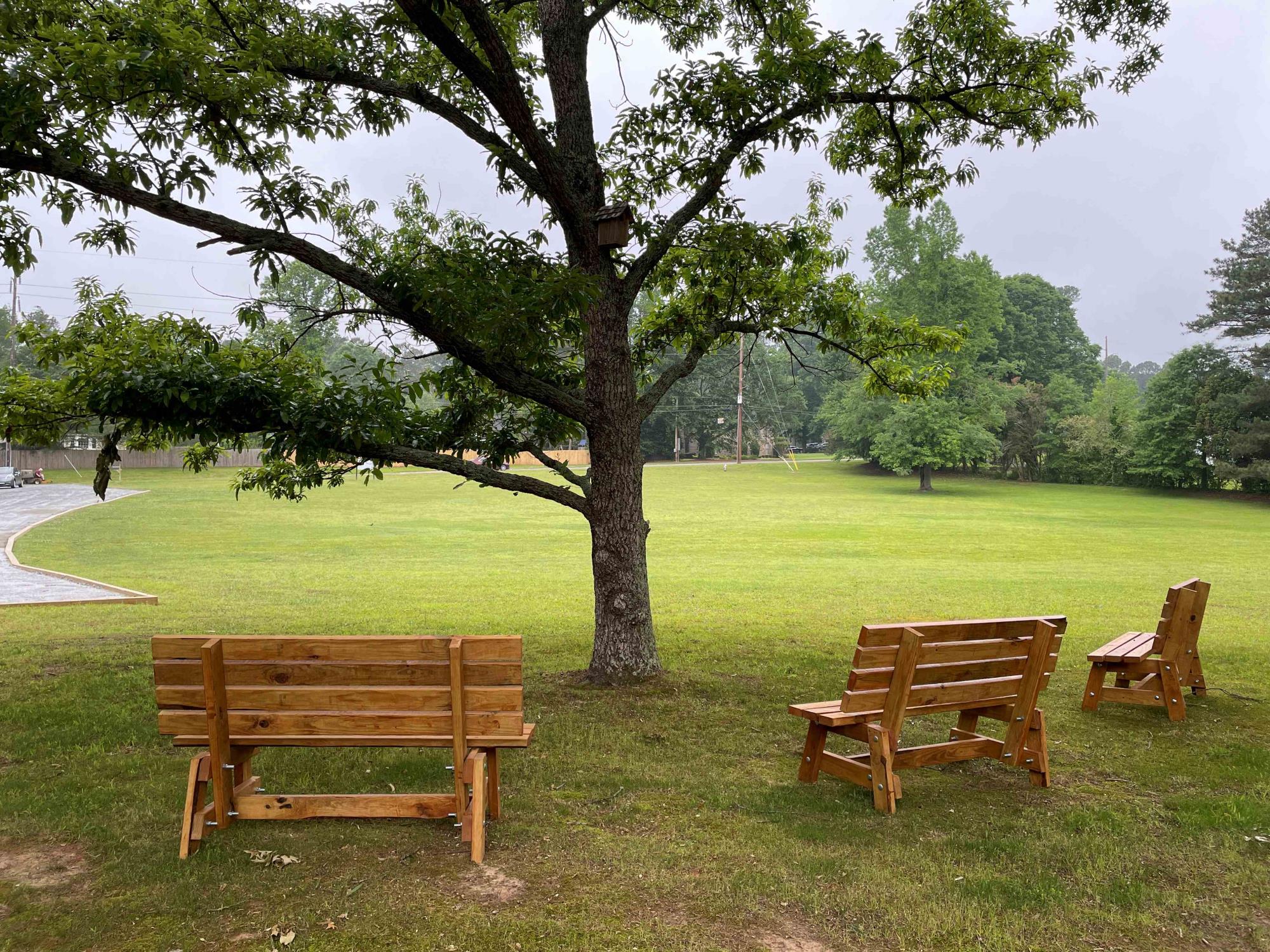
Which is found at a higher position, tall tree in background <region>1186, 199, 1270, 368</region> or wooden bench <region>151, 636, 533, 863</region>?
tall tree in background <region>1186, 199, 1270, 368</region>

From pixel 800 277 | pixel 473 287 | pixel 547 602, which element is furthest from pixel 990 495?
pixel 473 287

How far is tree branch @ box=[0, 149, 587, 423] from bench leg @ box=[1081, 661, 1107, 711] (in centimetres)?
482

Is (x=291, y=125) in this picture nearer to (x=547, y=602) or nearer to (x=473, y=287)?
(x=473, y=287)

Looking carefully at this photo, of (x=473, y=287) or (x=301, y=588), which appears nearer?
(x=473, y=287)

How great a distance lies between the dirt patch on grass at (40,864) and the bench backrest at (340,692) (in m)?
0.69

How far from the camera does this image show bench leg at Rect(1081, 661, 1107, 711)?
7684 millimetres

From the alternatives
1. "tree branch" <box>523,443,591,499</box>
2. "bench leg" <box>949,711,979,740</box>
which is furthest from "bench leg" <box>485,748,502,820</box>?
"tree branch" <box>523,443,591,499</box>

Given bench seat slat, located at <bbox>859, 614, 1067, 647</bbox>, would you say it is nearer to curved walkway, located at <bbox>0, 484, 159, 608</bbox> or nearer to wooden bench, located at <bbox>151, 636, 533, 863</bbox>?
wooden bench, located at <bbox>151, 636, 533, 863</bbox>

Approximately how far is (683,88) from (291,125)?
3724 mm

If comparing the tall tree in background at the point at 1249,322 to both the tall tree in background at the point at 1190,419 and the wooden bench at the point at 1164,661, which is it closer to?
the tall tree in background at the point at 1190,419

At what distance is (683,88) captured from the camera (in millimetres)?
8391

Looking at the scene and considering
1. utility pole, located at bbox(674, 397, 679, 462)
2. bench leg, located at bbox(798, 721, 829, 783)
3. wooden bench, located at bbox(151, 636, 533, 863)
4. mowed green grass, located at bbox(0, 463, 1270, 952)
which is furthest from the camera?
utility pole, located at bbox(674, 397, 679, 462)

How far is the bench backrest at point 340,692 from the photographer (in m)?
4.43

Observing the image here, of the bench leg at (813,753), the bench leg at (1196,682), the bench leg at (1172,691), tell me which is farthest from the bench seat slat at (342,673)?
the bench leg at (1196,682)
